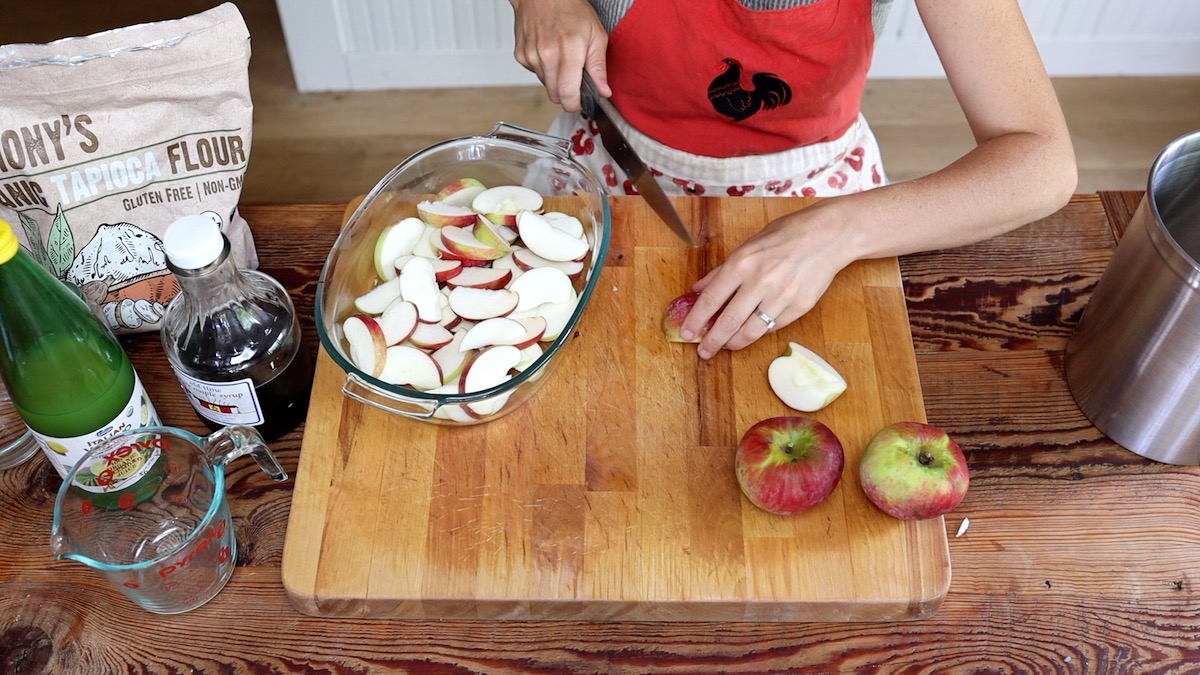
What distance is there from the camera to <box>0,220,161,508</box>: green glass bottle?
2.68 feet

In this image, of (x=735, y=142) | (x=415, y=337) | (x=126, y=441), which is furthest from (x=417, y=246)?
(x=735, y=142)

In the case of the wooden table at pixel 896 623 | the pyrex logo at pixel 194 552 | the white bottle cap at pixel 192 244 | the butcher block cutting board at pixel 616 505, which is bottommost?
the wooden table at pixel 896 623

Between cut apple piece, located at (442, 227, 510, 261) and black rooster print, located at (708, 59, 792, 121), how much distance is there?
378 mm

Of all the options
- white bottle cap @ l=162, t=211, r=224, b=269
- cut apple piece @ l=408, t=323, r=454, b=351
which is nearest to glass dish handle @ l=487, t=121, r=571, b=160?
cut apple piece @ l=408, t=323, r=454, b=351

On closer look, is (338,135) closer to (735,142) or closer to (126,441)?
(735,142)

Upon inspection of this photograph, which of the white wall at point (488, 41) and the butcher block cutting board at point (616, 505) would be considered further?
the white wall at point (488, 41)

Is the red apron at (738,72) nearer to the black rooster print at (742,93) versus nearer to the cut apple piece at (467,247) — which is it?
the black rooster print at (742,93)

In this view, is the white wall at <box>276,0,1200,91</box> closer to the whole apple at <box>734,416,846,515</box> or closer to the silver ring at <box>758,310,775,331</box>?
the silver ring at <box>758,310,775,331</box>

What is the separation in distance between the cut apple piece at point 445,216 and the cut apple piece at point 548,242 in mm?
65

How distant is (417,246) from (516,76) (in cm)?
170

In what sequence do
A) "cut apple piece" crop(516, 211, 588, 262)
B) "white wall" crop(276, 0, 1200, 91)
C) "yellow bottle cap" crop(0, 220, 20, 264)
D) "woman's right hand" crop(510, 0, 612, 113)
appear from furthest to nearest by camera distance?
"white wall" crop(276, 0, 1200, 91) → "woman's right hand" crop(510, 0, 612, 113) → "cut apple piece" crop(516, 211, 588, 262) → "yellow bottle cap" crop(0, 220, 20, 264)

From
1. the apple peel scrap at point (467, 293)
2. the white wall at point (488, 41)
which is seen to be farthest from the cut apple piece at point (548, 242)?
the white wall at point (488, 41)

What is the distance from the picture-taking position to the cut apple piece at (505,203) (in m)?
1.06

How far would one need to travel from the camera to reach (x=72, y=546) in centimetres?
81
